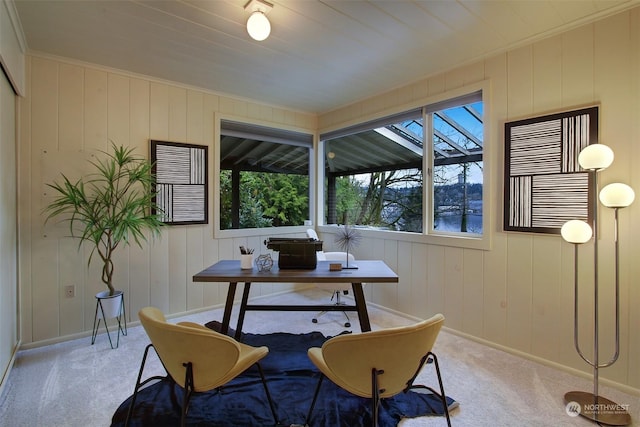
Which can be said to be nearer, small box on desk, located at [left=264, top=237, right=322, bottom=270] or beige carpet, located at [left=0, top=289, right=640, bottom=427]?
beige carpet, located at [left=0, top=289, right=640, bottom=427]

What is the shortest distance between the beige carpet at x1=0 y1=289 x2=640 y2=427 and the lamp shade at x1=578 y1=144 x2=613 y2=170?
151 centimetres

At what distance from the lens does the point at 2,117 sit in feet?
7.29

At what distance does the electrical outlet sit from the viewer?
9.53ft

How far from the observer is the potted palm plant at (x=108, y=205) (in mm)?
2768

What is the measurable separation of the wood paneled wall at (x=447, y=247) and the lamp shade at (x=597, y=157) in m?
0.33

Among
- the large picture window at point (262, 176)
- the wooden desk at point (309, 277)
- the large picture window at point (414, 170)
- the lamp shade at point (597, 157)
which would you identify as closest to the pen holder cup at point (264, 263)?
the wooden desk at point (309, 277)

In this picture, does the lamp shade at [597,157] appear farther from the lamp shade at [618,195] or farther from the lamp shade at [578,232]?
the lamp shade at [578,232]

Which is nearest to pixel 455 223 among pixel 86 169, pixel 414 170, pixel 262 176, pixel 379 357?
pixel 414 170

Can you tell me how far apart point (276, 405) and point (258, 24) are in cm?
244

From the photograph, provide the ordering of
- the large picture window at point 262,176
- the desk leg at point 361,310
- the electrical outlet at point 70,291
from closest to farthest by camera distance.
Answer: the desk leg at point 361,310
the electrical outlet at point 70,291
the large picture window at point 262,176

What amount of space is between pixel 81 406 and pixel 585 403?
3.15 meters

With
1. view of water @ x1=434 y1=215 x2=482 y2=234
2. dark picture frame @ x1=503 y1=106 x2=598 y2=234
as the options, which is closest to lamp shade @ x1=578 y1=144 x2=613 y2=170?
dark picture frame @ x1=503 y1=106 x2=598 y2=234

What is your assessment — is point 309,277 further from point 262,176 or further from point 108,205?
point 262,176

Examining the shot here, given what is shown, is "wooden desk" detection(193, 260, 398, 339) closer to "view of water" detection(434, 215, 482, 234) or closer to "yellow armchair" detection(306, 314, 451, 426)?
"yellow armchair" detection(306, 314, 451, 426)
